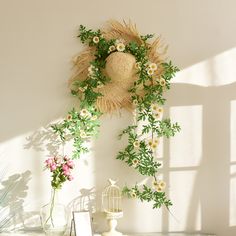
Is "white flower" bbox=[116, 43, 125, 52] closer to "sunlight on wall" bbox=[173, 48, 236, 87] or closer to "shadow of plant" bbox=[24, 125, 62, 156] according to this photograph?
"sunlight on wall" bbox=[173, 48, 236, 87]

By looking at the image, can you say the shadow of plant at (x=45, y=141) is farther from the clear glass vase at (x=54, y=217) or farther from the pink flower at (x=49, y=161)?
the clear glass vase at (x=54, y=217)

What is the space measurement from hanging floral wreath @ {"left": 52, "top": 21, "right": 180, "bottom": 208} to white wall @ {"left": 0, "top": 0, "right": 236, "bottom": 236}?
7cm

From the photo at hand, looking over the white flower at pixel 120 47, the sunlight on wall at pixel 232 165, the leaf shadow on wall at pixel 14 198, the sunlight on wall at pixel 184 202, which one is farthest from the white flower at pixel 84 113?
the sunlight on wall at pixel 232 165

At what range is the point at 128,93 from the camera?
2.79 meters

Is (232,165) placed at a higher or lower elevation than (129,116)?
lower

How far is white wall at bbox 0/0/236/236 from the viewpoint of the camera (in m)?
2.78

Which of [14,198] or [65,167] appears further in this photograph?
[14,198]

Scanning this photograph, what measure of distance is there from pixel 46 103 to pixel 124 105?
55cm

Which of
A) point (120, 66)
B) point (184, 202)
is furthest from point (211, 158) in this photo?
point (120, 66)

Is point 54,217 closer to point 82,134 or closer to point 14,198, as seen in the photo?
point 14,198

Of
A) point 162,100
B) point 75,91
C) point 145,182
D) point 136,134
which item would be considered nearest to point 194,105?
point 162,100

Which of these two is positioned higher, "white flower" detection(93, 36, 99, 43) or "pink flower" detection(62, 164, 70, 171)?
"white flower" detection(93, 36, 99, 43)

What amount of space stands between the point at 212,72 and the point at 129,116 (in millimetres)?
645

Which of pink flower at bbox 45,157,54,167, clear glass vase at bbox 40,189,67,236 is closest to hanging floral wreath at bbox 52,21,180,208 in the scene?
pink flower at bbox 45,157,54,167
